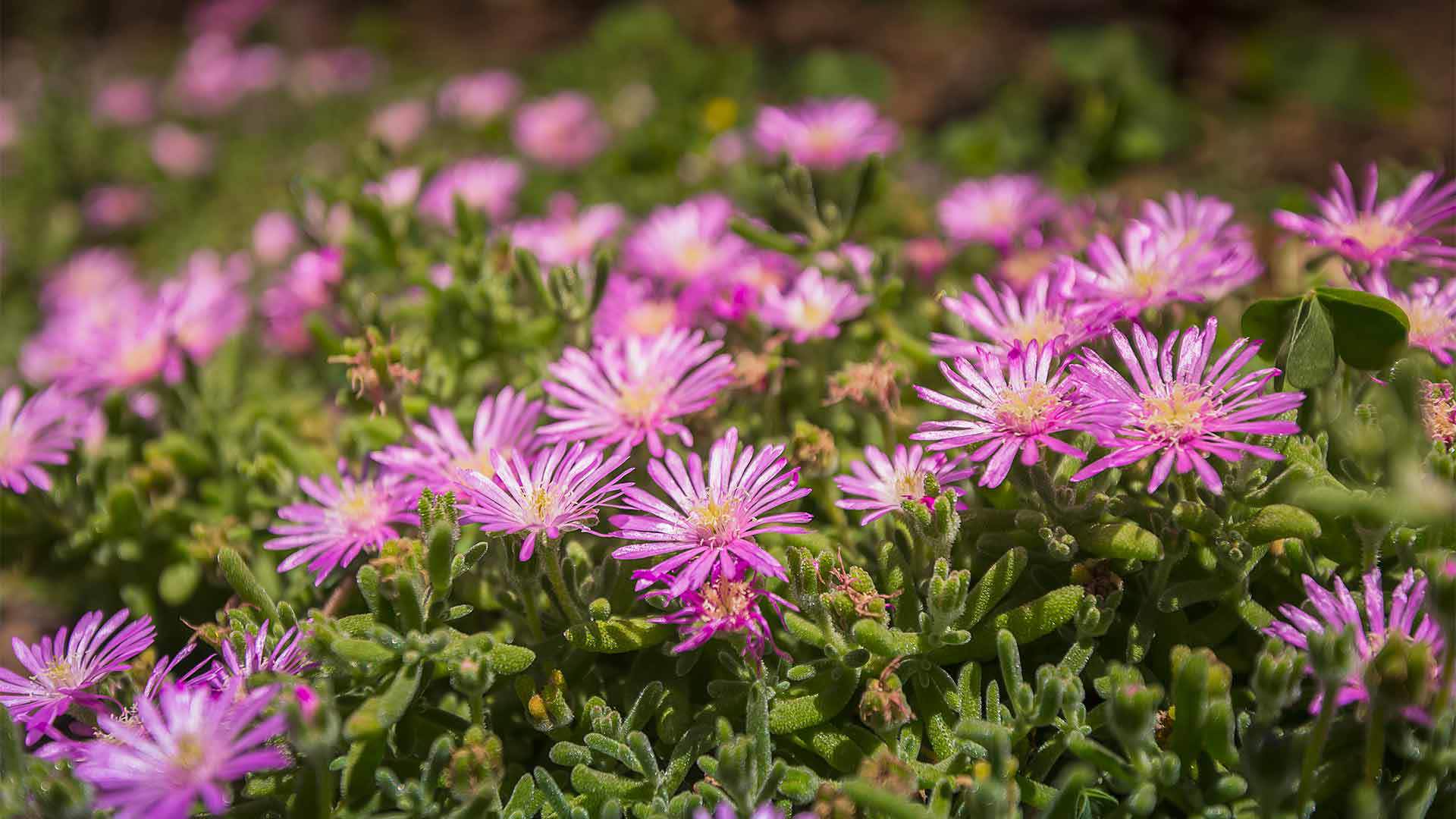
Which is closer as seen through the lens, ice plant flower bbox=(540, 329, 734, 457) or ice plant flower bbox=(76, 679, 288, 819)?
ice plant flower bbox=(76, 679, 288, 819)

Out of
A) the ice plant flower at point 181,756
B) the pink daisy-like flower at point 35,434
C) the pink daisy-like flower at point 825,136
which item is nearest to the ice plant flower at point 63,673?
the ice plant flower at point 181,756

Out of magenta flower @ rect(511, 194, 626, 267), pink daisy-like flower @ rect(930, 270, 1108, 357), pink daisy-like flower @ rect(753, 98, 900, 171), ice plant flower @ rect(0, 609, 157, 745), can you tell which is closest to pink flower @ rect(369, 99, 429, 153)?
magenta flower @ rect(511, 194, 626, 267)

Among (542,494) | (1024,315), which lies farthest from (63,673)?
(1024,315)

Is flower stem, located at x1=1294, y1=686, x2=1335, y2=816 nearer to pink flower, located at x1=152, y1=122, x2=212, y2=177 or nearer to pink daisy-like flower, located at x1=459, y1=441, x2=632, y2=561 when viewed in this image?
pink daisy-like flower, located at x1=459, y1=441, x2=632, y2=561

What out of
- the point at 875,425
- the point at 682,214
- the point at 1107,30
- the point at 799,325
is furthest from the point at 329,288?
the point at 1107,30

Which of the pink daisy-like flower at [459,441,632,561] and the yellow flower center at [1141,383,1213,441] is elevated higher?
the yellow flower center at [1141,383,1213,441]

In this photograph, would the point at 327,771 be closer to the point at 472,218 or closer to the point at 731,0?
the point at 472,218
